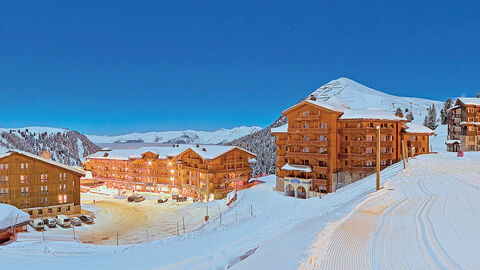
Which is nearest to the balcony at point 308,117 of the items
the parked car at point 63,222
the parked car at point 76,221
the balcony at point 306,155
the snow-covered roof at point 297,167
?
the balcony at point 306,155

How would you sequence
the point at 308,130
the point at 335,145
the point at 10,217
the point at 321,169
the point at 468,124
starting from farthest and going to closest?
the point at 468,124, the point at 308,130, the point at 335,145, the point at 321,169, the point at 10,217

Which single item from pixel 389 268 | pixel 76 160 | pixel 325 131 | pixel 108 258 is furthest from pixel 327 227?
pixel 76 160

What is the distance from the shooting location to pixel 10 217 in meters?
29.0

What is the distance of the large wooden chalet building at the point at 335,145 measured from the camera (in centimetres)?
4359

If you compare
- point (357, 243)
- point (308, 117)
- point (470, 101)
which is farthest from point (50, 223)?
point (470, 101)

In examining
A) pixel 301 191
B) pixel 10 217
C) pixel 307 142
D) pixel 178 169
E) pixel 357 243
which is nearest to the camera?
pixel 357 243

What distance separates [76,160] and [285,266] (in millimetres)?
203018

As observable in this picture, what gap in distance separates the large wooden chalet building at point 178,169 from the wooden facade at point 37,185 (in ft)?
73.8

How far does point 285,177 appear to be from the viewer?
47344mm

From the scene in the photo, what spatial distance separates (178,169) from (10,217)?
40951 millimetres

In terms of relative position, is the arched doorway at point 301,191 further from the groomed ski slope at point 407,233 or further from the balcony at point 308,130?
the groomed ski slope at point 407,233

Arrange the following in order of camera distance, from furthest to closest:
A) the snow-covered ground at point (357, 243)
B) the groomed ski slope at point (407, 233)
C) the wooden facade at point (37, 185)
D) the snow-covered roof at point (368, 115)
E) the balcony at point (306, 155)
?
the wooden facade at point (37, 185)
the balcony at point (306, 155)
the snow-covered roof at point (368, 115)
the snow-covered ground at point (357, 243)
the groomed ski slope at point (407, 233)

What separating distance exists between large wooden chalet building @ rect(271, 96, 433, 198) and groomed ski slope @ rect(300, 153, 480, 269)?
2243cm

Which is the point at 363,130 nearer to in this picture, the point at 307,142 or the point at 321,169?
the point at 307,142
